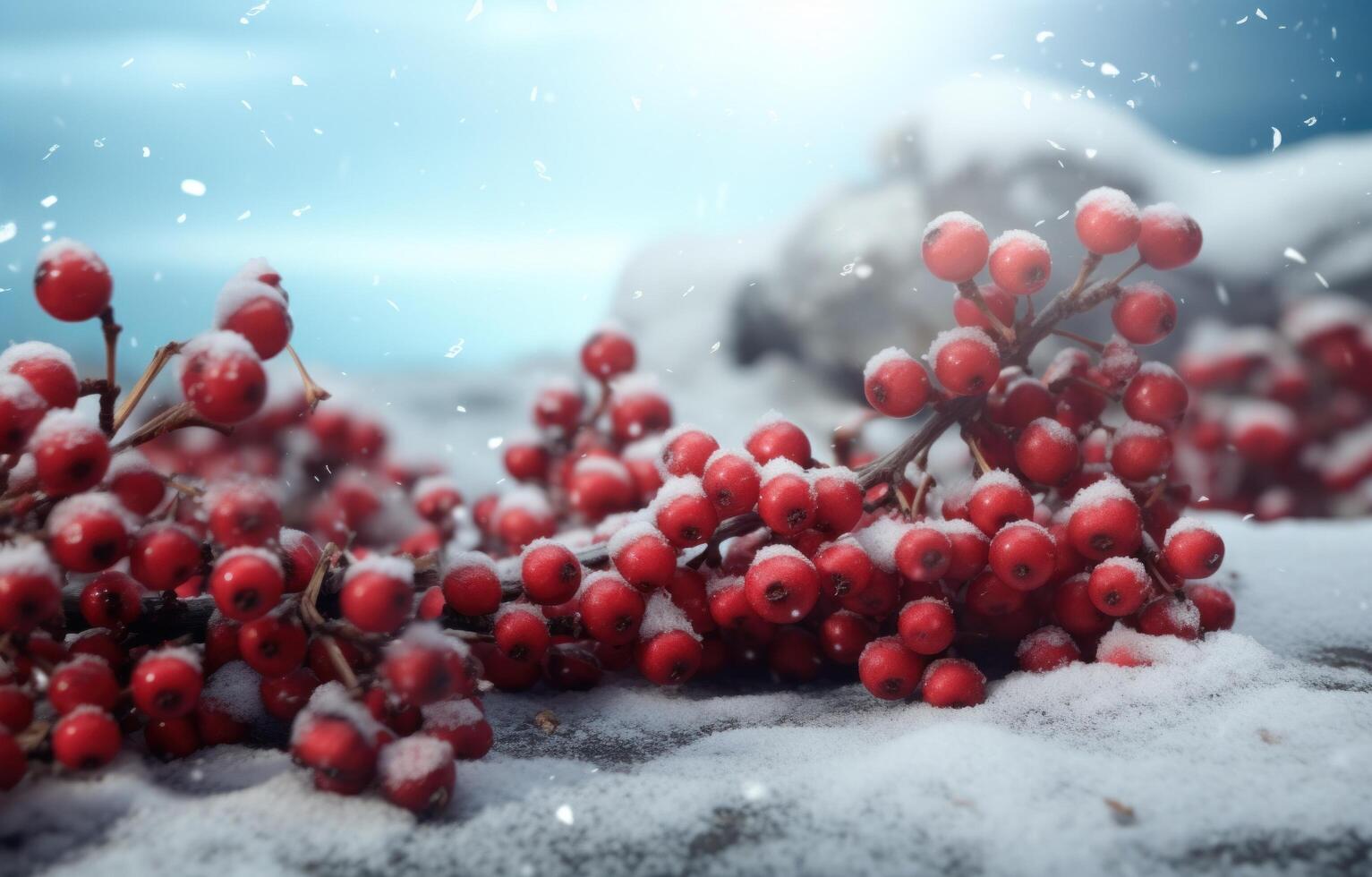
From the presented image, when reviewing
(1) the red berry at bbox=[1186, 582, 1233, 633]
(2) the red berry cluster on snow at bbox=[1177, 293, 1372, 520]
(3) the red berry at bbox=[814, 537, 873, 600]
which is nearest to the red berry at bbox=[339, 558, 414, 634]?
(3) the red berry at bbox=[814, 537, 873, 600]

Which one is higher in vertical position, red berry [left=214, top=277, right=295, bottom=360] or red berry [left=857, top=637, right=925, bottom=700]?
red berry [left=214, top=277, right=295, bottom=360]

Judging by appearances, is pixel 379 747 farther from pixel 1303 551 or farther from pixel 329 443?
pixel 1303 551

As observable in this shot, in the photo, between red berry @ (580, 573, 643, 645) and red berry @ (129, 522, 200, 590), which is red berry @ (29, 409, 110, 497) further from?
red berry @ (580, 573, 643, 645)

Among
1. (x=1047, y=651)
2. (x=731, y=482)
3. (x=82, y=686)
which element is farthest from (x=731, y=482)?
(x=82, y=686)

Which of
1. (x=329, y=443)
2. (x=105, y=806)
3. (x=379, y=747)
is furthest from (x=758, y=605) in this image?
(x=329, y=443)

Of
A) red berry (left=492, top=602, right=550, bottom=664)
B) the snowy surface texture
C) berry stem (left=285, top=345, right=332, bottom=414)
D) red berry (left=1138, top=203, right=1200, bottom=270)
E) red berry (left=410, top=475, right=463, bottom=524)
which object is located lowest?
the snowy surface texture

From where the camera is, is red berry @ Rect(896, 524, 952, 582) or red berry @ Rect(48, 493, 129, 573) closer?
red berry @ Rect(48, 493, 129, 573)
